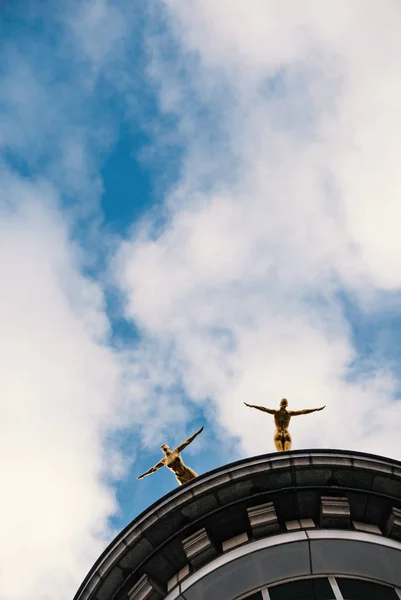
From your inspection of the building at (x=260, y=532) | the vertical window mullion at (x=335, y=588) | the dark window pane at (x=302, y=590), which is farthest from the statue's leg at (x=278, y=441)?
the vertical window mullion at (x=335, y=588)

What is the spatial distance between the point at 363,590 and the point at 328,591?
735mm

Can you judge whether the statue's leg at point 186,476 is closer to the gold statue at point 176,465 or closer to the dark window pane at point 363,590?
the gold statue at point 176,465

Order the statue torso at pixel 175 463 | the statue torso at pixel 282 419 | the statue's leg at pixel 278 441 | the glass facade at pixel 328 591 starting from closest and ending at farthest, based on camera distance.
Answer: the glass facade at pixel 328 591 < the statue's leg at pixel 278 441 < the statue torso at pixel 175 463 < the statue torso at pixel 282 419

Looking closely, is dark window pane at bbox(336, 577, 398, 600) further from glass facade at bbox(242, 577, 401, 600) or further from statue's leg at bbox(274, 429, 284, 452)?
statue's leg at bbox(274, 429, 284, 452)

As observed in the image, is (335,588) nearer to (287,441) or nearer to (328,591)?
(328,591)

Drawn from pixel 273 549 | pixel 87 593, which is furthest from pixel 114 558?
pixel 273 549

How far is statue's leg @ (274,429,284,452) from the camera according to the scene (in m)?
21.3

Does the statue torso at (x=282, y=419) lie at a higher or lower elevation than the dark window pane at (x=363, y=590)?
higher

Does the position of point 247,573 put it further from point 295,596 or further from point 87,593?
point 87,593

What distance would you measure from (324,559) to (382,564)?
4.05 feet

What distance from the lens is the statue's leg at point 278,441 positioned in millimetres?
21328

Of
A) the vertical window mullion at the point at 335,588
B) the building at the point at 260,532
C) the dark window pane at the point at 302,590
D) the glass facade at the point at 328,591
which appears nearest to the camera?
the vertical window mullion at the point at 335,588

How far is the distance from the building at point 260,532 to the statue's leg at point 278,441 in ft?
10.1

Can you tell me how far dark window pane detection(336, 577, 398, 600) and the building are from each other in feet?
0.94
